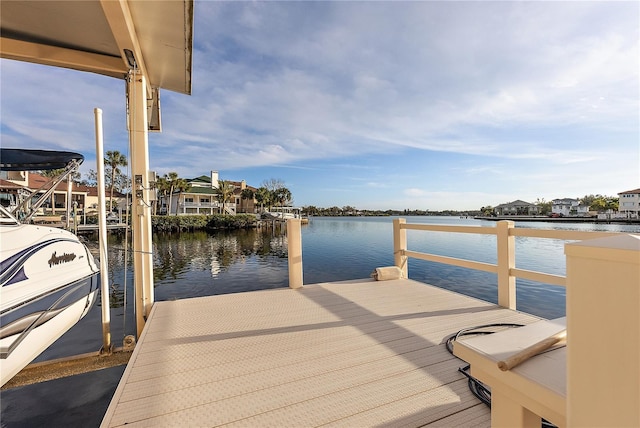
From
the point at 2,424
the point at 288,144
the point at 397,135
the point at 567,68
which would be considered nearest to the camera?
the point at 2,424

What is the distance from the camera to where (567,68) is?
233 inches

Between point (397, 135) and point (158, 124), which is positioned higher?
point (397, 135)

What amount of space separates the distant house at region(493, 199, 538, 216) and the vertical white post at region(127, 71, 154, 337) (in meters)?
78.8

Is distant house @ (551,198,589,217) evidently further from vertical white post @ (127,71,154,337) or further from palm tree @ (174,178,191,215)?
vertical white post @ (127,71,154,337)

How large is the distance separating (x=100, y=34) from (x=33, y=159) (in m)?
1.34

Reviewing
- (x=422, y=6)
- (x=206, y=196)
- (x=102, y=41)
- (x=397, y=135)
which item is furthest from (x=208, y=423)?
(x=206, y=196)

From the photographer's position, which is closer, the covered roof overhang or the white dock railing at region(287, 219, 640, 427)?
the white dock railing at region(287, 219, 640, 427)

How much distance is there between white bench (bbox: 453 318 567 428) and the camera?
0.64 m

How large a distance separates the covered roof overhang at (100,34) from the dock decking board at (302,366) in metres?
2.58

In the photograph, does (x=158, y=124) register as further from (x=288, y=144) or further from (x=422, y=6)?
(x=288, y=144)

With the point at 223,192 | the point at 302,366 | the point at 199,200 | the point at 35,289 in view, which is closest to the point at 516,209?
the point at 223,192

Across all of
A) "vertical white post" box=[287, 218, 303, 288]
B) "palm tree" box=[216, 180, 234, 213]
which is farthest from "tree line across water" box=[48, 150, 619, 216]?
"vertical white post" box=[287, 218, 303, 288]

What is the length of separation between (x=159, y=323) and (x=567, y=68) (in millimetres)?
8620

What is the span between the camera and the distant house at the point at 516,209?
65438 mm
